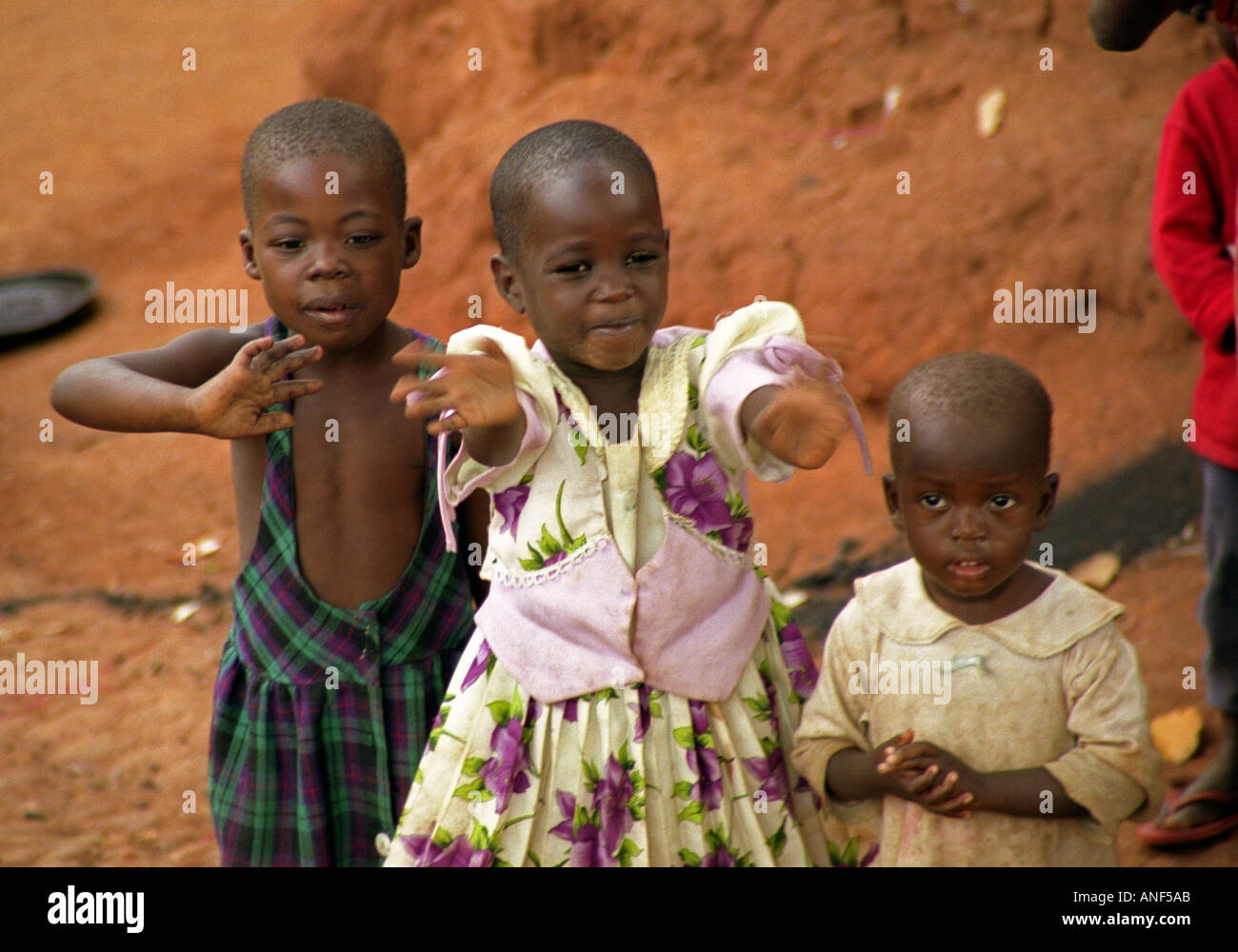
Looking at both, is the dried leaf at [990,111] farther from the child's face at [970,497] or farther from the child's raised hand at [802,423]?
the child's raised hand at [802,423]

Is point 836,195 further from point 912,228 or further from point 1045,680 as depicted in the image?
point 1045,680

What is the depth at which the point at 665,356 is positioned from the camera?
6.66ft

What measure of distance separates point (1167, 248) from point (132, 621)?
151 inches

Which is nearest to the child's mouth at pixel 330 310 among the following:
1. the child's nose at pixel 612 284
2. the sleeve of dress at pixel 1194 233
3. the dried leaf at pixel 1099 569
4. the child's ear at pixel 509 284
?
the child's ear at pixel 509 284

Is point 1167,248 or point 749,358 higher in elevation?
point 1167,248

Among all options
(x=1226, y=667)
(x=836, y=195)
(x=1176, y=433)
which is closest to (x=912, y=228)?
(x=836, y=195)

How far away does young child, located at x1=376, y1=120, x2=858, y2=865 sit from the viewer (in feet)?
6.20

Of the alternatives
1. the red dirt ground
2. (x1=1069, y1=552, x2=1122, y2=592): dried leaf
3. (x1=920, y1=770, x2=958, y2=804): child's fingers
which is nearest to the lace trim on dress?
(x1=920, y1=770, x2=958, y2=804): child's fingers

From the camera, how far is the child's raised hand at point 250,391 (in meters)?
1.96

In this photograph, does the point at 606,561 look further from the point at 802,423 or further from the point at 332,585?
the point at 332,585

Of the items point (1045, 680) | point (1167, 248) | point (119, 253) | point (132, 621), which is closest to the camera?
point (1045, 680)

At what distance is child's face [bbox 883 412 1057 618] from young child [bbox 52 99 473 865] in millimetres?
840

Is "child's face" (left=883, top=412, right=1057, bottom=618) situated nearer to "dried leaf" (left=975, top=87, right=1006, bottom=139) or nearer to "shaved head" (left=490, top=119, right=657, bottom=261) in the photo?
"shaved head" (left=490, top=119, right=657, bottom=261)

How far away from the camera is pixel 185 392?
2006 mm
